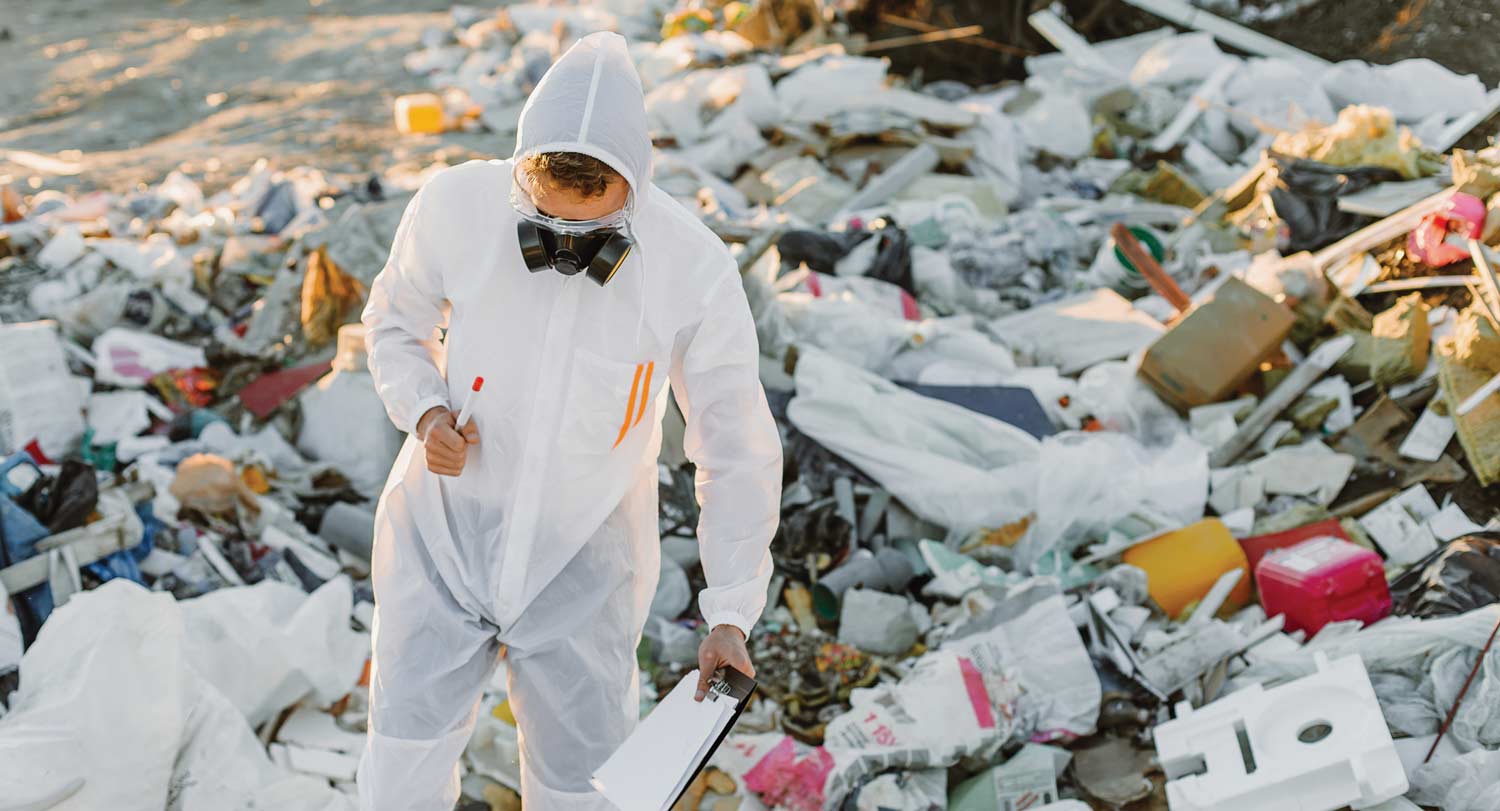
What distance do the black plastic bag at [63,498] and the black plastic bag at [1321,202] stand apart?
15.1 feet

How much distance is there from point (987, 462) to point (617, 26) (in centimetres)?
698

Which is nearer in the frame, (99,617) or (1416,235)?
(99,617)

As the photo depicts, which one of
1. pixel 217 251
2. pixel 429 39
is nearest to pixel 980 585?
pixel 217 251

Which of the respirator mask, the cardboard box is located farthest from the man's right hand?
the cardboard box

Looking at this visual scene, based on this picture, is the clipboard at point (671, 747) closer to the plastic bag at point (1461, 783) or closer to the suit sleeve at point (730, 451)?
the suit sleeve at point (730, 451)

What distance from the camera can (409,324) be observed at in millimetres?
1960

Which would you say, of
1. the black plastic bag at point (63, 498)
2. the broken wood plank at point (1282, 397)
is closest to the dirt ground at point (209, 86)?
the black plastic bag at point (63, 498)

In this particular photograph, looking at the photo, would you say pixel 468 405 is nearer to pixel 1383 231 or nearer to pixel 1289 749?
pixel 1289 749

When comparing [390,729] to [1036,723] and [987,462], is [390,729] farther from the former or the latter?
[987,462]

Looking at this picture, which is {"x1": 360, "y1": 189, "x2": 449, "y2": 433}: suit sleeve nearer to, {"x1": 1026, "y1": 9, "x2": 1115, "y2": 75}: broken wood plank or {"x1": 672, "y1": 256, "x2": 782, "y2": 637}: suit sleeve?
{"x1": 672, "y1": 256, "x2": 782, "y2": 637}: suit sleeve

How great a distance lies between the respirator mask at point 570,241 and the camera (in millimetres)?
1725

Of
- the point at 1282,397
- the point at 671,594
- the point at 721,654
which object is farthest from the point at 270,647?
the point at 1282,397

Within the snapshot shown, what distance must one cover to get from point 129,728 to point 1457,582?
3083 mm

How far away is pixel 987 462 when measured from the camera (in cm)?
386
